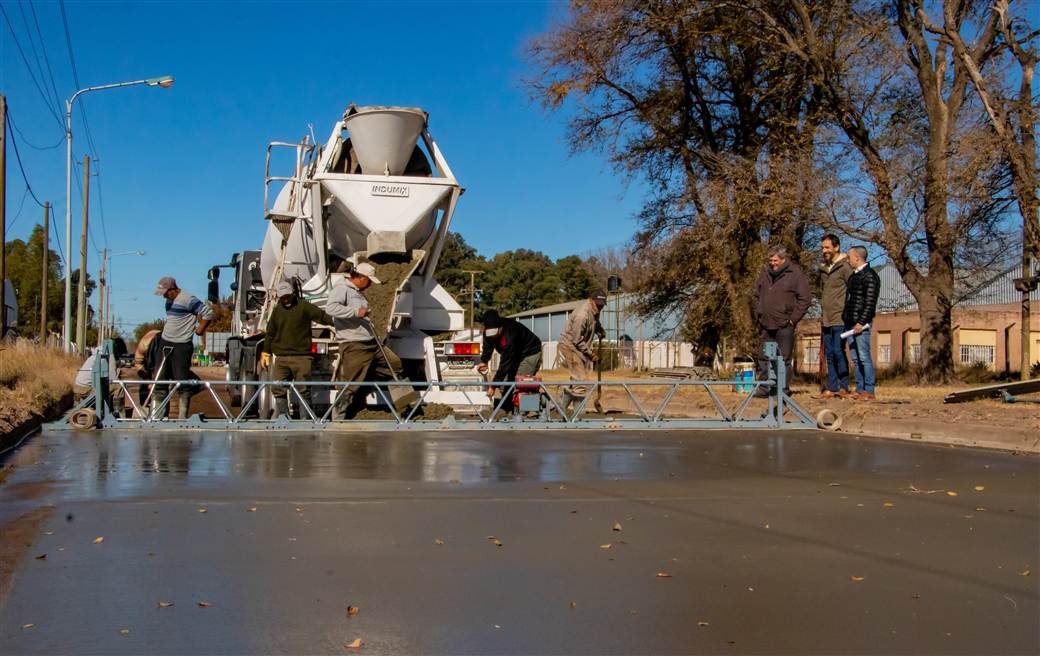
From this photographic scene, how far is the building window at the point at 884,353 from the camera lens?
4508 cm

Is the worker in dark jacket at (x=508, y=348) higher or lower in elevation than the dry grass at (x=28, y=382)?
higher

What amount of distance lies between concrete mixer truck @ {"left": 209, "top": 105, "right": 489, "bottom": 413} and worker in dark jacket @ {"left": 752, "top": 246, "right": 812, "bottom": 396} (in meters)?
3.87

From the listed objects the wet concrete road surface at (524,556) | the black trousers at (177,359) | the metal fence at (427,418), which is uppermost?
the black trousers at (177,359)

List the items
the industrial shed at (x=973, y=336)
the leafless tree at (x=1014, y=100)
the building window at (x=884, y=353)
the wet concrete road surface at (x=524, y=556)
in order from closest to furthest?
the wet concrete road surface at (x=524, y=556), the leafless tree at (x=1014, y=100), the industrial shed at (x=973, y=336), the building window at (x=884, y=353)

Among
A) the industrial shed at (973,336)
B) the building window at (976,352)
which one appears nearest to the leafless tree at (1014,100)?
the industrial shed at (973,336)

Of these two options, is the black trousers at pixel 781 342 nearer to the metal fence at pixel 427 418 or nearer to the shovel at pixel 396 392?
the metal fence at pixel 427 418

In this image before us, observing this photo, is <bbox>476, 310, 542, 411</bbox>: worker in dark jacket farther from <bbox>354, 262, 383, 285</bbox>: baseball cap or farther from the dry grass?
the dry grass

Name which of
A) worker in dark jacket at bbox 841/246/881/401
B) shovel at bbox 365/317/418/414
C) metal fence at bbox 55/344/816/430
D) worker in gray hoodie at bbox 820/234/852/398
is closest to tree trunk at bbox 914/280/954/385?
worker in gray hoodie at bbox 820/234/852/398

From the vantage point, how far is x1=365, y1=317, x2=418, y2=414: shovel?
1246 centimetres

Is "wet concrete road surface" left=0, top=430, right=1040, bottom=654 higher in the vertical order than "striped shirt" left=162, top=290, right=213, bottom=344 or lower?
lower

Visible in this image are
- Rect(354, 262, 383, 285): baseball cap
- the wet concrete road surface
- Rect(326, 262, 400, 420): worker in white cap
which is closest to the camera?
the wet concrete road surface

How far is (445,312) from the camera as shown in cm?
1400

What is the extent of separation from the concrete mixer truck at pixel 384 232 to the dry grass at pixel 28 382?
300 cm

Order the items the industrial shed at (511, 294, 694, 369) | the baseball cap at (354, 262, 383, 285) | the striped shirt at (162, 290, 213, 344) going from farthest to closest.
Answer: the industrial shed at (511, 294, 694, 369)
the baseball cap at (354, 262, 383, 285)
the striped shirt at (162, 290, 213, 344)
